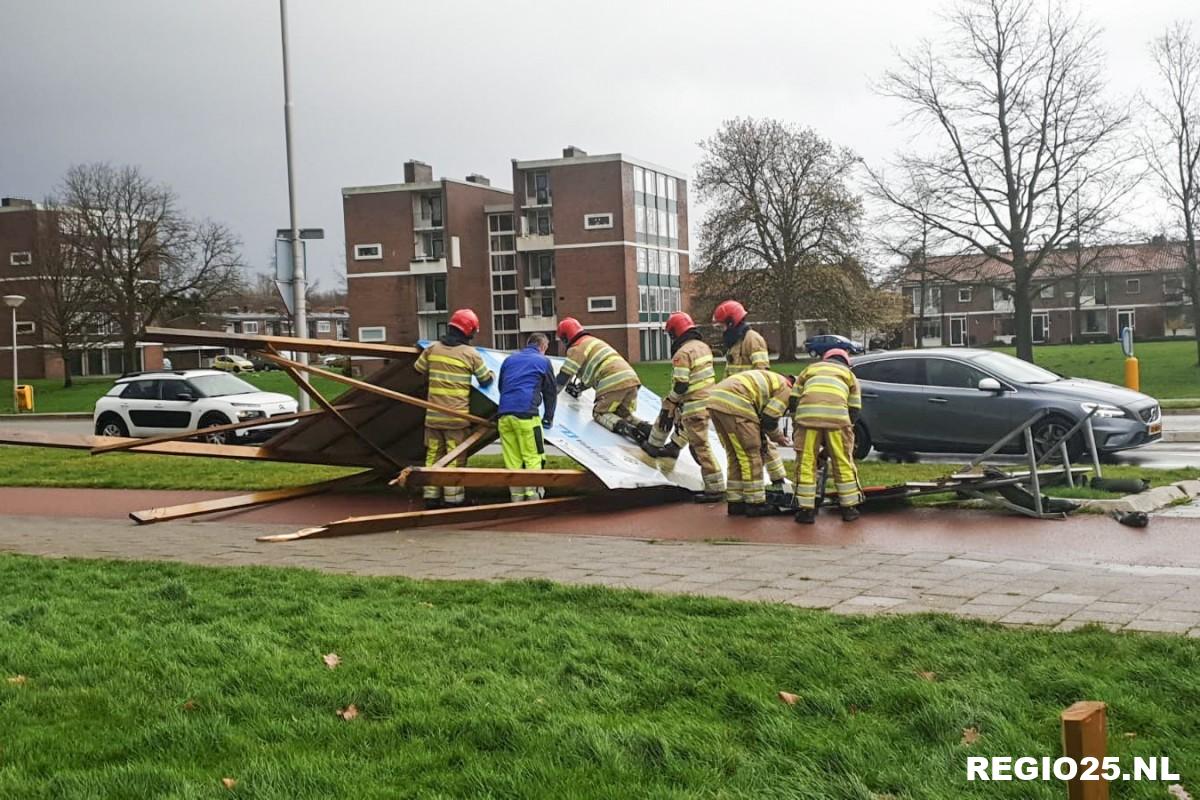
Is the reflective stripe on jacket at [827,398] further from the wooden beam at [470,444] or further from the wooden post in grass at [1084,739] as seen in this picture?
the wooden post in grass at [1084,739]

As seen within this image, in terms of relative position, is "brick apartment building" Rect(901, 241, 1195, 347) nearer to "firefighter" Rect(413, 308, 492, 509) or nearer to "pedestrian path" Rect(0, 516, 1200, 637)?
"firefighter" Rect(413, 308, 492, 509)

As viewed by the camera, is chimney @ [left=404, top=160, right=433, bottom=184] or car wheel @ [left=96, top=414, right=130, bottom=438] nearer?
car wheel @ [left=96, top=414, right=130, bottom=438]

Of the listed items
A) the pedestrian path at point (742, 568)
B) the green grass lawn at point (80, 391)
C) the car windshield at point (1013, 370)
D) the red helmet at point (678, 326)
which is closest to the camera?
the pedestrian path at point (742, 568)

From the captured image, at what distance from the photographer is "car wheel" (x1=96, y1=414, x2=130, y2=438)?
80.0 ft

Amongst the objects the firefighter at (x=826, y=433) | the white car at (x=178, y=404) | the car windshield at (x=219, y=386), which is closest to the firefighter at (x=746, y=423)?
the firefighter at (x=826, y=433)

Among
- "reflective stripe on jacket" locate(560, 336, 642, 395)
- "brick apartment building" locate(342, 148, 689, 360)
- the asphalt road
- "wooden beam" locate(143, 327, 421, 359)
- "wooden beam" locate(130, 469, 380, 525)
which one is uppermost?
"brick apartment building" locate(342, 148, 689, 360)

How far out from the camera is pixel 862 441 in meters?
15.8

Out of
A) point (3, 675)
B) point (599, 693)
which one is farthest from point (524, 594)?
point (3, 675)

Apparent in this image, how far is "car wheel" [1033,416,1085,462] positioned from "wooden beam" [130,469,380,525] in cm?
794

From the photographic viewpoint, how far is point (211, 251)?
6341 cm

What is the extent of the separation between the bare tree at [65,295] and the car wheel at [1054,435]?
56568 millimetres

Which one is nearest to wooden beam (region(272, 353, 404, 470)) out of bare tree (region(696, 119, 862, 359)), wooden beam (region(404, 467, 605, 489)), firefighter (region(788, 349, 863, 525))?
wooden beam (region(404, 467, 605, 489))

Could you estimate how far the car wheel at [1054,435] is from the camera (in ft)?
46.2

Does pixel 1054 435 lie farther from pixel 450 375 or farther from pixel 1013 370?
pixel 450 375
